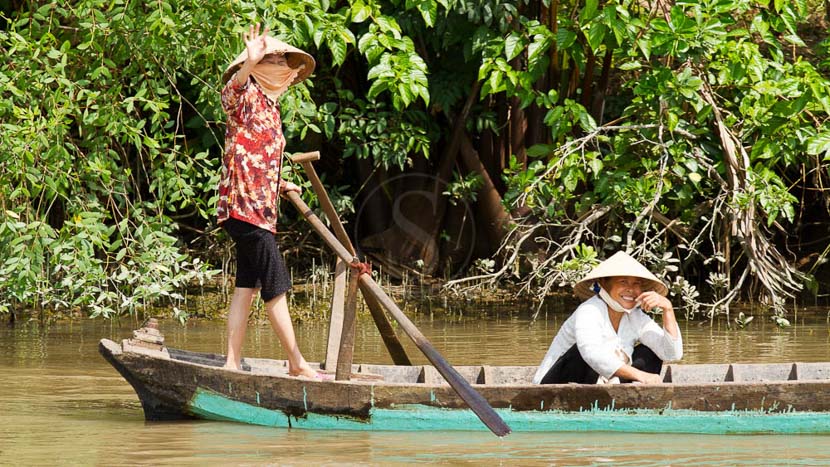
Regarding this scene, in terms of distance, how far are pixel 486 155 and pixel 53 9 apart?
14.0ft

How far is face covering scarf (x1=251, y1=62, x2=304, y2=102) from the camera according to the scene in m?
5.87

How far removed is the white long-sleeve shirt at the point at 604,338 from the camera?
18.0 ft

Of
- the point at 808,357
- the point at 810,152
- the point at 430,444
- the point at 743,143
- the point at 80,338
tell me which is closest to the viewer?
the point at 430,444

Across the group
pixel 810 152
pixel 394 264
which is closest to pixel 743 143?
pixel 810 152

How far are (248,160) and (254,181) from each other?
100 mm

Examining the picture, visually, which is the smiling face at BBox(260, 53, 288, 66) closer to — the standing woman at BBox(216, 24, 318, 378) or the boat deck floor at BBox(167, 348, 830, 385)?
the standing woman at BBox(216, 24, 318, 378)

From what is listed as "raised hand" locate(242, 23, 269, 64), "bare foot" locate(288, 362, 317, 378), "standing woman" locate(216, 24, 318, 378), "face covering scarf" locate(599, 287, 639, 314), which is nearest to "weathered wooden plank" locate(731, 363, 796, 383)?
"face covering scarf" locate(599, 287, 639, 314)

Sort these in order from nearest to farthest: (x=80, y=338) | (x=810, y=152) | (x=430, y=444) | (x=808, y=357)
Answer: (x=430, y=444)
(x=808, y=357)
(x=810, y=152)
(x=80, y=338)

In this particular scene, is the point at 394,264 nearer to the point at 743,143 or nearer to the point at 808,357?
the point at 743,143

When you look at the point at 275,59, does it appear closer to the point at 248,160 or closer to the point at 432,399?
the point at 248,160

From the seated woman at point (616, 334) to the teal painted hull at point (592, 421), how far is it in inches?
7.4

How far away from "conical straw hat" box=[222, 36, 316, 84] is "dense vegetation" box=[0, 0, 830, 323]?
2.04m

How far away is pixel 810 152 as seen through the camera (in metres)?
8.46

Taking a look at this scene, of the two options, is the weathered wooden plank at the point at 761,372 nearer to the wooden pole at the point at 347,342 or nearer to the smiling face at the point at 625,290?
the smiling face at the point at 625,290
